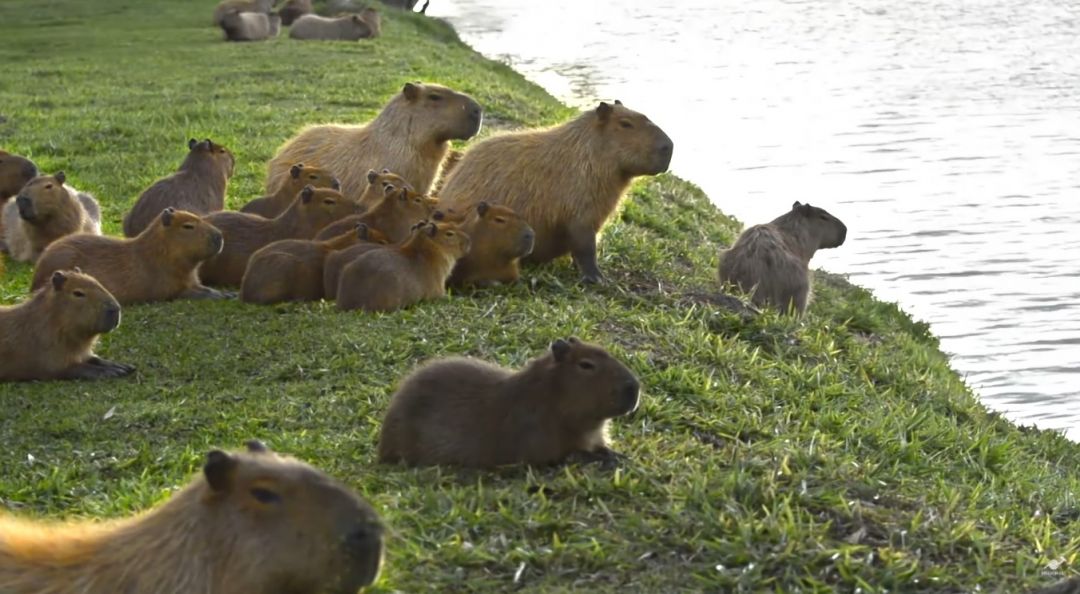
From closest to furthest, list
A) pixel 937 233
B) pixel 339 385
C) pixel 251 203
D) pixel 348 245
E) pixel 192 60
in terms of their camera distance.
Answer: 1. pixel 339 385
2. pixel 348 245
3. pixel 251 203
4. pixel 937 233
5. pixel 192 60

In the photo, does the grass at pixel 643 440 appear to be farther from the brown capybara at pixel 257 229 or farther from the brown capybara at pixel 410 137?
the brown capybara at pixel 410 137

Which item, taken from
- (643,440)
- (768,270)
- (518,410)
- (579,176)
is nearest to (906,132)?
(768,270)

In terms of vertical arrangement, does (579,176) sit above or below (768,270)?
above

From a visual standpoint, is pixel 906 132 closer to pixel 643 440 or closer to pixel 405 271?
pixel 405 271

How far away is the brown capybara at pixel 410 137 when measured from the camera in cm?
907

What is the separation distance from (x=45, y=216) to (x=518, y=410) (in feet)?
15.0

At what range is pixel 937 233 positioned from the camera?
44.4ft

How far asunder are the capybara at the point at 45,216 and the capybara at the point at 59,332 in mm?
2141

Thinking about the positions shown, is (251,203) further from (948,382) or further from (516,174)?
(948,382)

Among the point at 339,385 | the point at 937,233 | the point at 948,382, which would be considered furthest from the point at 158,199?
the point at 937,233

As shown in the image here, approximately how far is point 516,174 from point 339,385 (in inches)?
87.7

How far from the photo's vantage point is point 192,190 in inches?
348

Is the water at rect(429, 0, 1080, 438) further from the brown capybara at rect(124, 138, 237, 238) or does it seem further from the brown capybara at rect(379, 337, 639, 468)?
the brown capybara at rect(379, 337, 639, 468)

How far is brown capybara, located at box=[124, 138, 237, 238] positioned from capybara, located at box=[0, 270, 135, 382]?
7.09 ft
